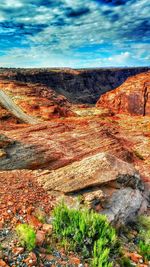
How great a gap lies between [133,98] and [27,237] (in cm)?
4241

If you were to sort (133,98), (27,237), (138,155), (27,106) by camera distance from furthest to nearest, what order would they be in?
(133,98), (27,106), (138,155), (27,237)

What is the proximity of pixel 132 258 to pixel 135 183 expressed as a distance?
303 inches

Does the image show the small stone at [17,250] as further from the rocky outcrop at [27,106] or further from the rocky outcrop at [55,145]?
the rocky outcrop at [27,106]

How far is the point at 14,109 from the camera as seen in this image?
46125 mm

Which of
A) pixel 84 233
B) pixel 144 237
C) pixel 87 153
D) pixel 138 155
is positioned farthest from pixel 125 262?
pixel 138 155

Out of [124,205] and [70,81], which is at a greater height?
[70,81]

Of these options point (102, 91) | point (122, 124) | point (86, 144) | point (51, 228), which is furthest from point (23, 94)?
point (102, 91)

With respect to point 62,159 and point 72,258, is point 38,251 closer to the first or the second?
point 72,258

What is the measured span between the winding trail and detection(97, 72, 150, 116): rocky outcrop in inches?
598

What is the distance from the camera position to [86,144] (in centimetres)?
2447

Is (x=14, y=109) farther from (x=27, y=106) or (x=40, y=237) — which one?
(x=40, y=237)

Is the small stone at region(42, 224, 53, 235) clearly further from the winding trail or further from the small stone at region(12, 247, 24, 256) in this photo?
the winding trail

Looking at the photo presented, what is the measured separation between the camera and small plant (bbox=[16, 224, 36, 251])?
322 inches

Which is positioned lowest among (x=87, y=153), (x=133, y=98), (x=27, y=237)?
(x=87, y=153)
